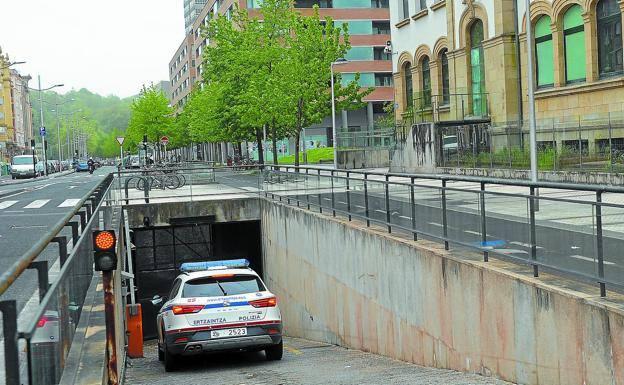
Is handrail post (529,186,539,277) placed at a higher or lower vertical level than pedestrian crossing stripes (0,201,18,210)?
higher

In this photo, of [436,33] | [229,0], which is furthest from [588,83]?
[229,0]

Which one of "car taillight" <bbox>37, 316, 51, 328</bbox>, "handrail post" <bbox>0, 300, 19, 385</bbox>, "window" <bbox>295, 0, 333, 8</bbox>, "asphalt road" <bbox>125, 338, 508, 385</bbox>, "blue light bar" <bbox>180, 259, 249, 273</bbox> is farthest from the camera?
"window" <bbox>295, 0, 333, 8</bbox>

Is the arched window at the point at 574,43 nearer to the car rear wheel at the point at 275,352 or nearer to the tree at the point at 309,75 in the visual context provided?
the tree at the point at 309,75

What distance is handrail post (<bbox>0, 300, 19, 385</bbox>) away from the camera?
11.8 ft

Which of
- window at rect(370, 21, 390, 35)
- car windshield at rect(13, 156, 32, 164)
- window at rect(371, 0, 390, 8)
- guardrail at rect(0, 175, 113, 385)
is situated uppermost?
window at rect(371, 0, 390, 8)

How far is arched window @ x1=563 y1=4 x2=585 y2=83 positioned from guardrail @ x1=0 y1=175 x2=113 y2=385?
25.2 m

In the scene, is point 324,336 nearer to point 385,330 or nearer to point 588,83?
point 385,330

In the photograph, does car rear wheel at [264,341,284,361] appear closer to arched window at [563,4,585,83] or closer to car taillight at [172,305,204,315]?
car taillight at [172,305,204,315]

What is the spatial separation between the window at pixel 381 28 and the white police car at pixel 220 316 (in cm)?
7764

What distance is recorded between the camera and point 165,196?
2764 centimetres

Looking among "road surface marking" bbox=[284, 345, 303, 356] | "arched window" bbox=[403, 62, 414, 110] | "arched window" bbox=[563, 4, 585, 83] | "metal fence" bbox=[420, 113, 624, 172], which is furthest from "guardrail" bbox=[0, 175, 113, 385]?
"arched window" bbox=[403, 62, 414, 110]

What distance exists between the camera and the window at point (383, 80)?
88.4 metres

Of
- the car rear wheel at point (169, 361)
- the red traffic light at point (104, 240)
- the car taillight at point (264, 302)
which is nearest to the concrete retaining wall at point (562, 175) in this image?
the car taillight at point (264, 302)

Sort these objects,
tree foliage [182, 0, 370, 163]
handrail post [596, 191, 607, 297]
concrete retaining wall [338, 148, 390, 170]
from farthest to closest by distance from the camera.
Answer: concrete retaining wall [338, 148, 390, 170]
tree foliage [182, 0, 370, 163]
handrail post [596, 191, 607, 297]
